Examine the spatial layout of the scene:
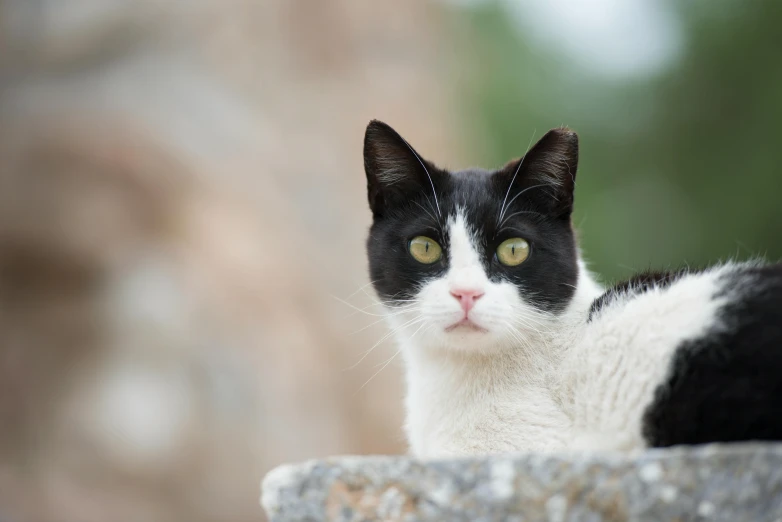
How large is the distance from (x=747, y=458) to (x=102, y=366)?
4.45 m

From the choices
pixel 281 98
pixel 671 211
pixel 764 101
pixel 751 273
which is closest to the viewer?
pixel 751 273

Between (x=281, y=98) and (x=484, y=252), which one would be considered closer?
(x=484, y=252)

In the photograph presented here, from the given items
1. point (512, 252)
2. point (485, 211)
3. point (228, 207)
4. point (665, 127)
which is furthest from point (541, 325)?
point (665, 127)

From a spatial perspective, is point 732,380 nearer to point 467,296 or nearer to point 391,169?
point 467,296

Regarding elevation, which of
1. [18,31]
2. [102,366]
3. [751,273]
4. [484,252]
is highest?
[18,31]

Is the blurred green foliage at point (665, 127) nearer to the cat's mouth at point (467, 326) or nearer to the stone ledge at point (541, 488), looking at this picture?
the cat's mouth at point (467, 326)

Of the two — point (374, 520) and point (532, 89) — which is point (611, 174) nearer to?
point (532, 89)

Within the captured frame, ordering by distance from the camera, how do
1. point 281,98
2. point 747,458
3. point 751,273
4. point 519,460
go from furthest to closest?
1. point 281,98
2. point 751,273
3. point 519,460
4. point 747,458

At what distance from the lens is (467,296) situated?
6.25 feet

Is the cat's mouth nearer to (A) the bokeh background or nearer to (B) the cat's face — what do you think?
(B) the cat's face

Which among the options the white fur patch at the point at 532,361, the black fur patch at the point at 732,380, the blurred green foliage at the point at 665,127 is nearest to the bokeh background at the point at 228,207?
the blurred green foliage at the point at 665,127

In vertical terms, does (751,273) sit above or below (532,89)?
below

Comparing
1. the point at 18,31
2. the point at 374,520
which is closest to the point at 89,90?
the point at 18,31

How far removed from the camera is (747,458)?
1.25 m
